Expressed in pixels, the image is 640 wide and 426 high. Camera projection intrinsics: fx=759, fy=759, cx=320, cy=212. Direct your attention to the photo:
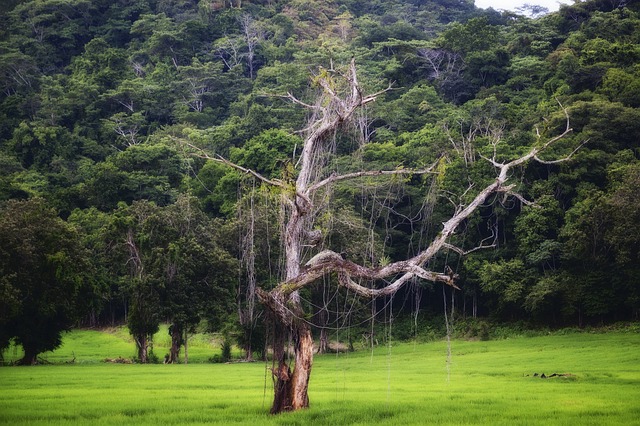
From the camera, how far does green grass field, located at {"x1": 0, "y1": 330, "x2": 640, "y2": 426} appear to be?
18.8 metres

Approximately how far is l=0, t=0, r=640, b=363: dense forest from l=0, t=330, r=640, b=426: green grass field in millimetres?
3045

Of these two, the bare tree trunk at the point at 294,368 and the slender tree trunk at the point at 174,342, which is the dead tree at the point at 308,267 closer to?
the bare tree trunk at the point at 294,368

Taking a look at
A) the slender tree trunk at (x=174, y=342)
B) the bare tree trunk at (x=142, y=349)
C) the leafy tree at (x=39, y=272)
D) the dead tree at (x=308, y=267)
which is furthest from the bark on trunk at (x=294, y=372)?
the slender tree trunk at (x=174, y=342)

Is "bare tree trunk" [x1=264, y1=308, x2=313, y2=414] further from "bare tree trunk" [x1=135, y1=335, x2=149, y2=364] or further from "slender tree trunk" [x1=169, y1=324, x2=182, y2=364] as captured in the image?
"slender tree trunk" [x1=169, y1=324, x2=182, y2=364]

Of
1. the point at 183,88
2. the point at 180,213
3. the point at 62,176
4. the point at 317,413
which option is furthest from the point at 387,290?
the point at 183,88

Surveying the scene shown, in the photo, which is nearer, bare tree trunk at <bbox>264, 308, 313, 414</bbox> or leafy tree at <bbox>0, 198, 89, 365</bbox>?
bare tree trunk at <bbox>264, 308, 313, 414</bbox>

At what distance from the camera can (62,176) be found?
6506 centimetres

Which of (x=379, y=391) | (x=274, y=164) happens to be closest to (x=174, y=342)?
(x=274, y=164)

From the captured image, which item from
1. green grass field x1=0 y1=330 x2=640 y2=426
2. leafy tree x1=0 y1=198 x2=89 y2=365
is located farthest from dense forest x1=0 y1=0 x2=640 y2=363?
green grass field x1=0 y1=330 x2=640 y2=426

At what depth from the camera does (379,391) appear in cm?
2522

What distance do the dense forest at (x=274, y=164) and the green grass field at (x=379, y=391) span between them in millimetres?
3045

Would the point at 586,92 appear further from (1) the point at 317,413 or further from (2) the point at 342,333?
(1) the point at 317,413

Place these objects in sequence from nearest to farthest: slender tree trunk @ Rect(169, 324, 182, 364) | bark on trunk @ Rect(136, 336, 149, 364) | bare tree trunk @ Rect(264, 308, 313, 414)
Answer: bare tree trunk @ Rect(264, 308, 313, 414) → bark on trunk @ Rect(136, 336, 149, 364) → slender tree trunk @ Rect(169, 324, 182, 364)

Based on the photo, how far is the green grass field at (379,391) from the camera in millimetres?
18750
